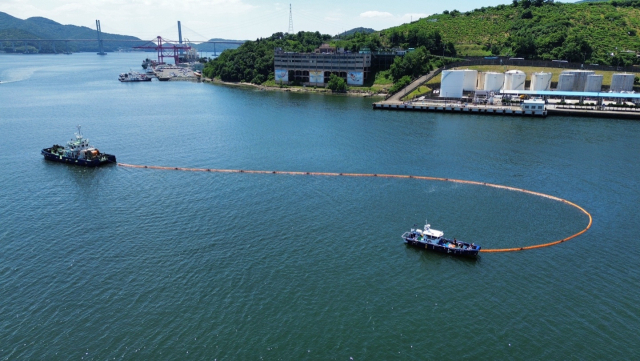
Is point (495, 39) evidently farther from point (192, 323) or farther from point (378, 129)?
point (192, 323)

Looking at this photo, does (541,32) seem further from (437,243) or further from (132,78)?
(132,78)

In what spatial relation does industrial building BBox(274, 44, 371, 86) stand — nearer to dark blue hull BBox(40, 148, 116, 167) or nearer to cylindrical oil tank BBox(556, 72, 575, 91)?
cylindrical oil tank BBox(556, 72, 575, 91)

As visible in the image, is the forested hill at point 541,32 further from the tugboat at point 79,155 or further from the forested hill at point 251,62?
the tugboat at point 79,155

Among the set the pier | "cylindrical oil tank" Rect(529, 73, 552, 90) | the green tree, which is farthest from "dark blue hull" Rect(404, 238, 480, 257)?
the green tree

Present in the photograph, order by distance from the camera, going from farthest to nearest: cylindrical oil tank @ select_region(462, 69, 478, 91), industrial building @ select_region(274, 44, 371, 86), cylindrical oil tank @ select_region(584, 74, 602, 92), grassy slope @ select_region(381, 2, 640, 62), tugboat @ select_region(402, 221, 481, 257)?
industrial building @ select_region(274, 44, 371, 86), grassy slope @ select_region(381, 2, 640, 62), cylindrical oil tank @ select_region(462, 69, 478, 91), cylindrical oil tank @ select_region(584, 74, 602, 92), tugboat @ select_region(402, 221, 481, 257)

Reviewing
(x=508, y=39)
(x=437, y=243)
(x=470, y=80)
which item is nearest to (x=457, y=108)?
(x=470, y=80)

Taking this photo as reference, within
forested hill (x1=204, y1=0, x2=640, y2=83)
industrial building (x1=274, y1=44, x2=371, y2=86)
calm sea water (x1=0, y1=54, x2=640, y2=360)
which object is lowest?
calm sea water (x1=0, y1=54, x2=640, y2=360)
